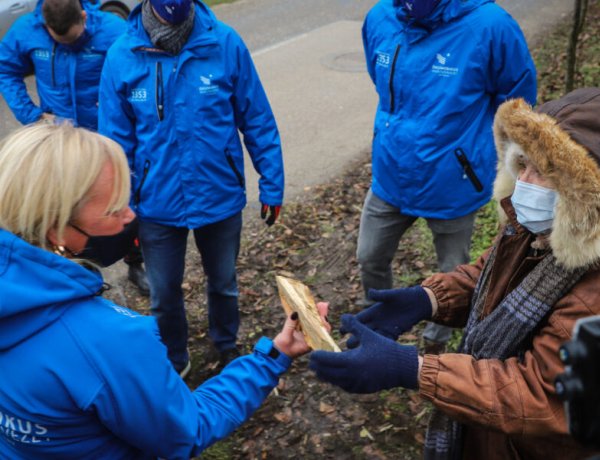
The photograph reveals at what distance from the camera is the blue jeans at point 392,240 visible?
4.02 m

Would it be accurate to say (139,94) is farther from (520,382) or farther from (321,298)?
(520,382)

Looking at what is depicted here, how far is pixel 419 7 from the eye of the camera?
3.54 m

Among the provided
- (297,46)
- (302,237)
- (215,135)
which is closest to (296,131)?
(302,237)

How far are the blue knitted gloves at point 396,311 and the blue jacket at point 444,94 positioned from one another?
122cm

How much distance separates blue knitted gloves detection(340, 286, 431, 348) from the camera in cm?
277

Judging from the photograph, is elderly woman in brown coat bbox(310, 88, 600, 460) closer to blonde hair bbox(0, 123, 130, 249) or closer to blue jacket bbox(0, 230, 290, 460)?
blue jacket bbox(0, 230, 290, 460)

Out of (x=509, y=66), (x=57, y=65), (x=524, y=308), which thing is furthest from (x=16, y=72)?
(x=524, y=308)

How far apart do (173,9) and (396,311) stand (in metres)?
2.03

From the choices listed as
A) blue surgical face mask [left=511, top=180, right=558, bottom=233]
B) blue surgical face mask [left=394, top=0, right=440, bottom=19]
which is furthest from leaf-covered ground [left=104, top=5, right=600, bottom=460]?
blue surgical face mask [left=394, top=0, right=440, bottom=19]

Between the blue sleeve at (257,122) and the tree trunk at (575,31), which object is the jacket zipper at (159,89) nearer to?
the blue sleeve at (257,122)

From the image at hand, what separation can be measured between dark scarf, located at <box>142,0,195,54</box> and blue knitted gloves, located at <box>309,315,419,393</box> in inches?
83.2

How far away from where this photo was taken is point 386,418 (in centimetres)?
399

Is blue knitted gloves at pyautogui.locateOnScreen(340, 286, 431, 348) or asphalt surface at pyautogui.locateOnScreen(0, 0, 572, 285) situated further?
asphalt surface at pyautogui.locateOnScreen(0, 0, 572, 285)

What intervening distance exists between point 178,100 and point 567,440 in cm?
262
